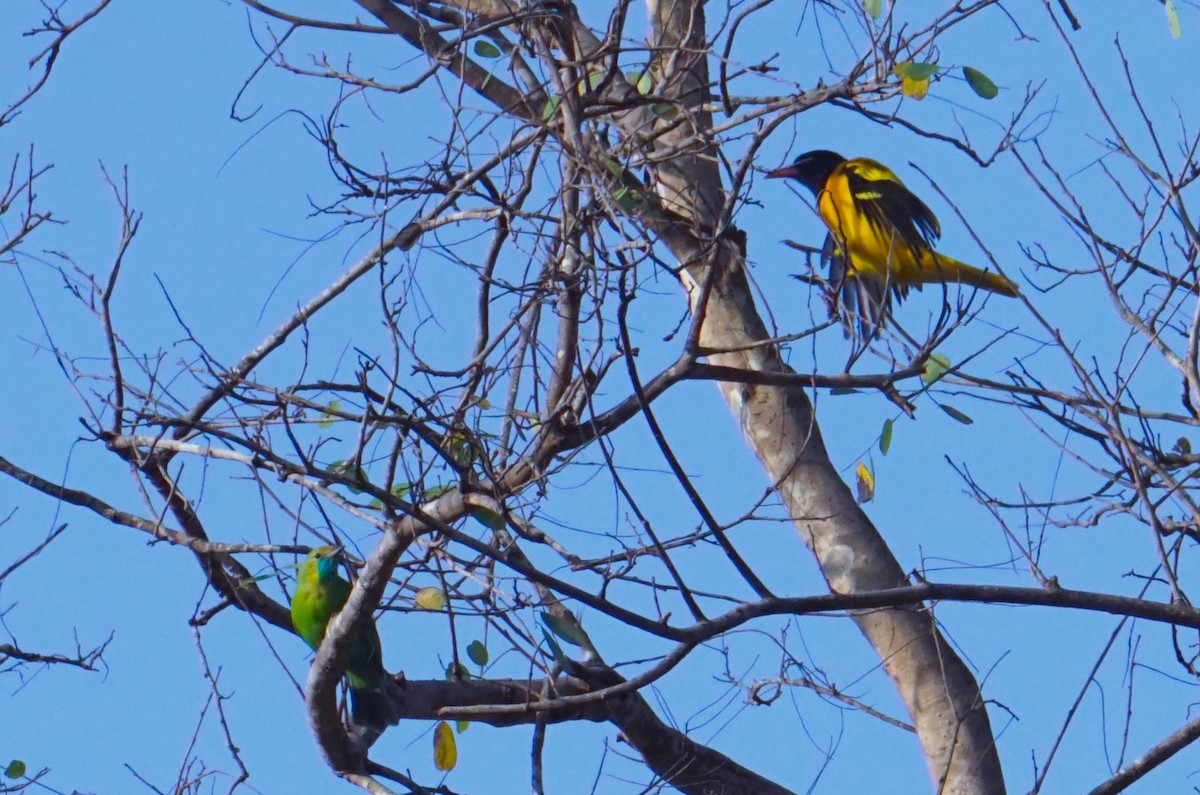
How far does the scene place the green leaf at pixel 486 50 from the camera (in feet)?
10.1

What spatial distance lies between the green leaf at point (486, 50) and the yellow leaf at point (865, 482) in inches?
52.0

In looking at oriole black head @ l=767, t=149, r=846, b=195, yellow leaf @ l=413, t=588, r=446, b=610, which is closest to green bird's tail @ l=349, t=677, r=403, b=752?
yellow leaf @ l=413, t=588, r=446, b=610

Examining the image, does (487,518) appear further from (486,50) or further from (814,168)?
(814,168)

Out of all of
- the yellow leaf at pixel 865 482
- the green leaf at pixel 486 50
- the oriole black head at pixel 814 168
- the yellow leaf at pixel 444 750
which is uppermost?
the oriole black head at pixel 814 168

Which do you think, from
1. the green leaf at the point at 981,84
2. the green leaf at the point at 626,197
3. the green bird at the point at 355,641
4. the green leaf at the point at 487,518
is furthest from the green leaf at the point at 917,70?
the green bird at the point at 355,641

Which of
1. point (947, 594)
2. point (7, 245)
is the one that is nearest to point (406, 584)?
point (947, 594)

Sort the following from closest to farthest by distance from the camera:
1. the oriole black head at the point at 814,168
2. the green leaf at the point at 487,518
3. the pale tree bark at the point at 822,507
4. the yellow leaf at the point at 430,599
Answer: the green leaf at the point at 487,518, the yellow leaf at the point at 430,599, the pale tree bark at the point at 822,507, the oriole black head at the point at 814,168

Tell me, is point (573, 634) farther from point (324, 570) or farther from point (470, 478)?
point (324, 570)

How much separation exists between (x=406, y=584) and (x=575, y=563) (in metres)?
0.39

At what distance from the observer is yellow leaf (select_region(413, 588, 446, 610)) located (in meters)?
2.54

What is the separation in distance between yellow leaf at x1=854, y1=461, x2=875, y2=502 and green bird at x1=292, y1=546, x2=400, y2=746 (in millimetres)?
1230

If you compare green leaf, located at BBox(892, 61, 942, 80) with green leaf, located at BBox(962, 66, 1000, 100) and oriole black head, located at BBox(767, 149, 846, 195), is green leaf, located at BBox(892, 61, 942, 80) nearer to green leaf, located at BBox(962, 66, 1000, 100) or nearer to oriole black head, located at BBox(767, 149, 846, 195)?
green leaf, located at BBox(962, 66, 1000, 100)

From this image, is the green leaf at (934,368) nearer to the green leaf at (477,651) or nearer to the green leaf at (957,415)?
the green leaf at (957,415)

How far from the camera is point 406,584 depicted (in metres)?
2.61
